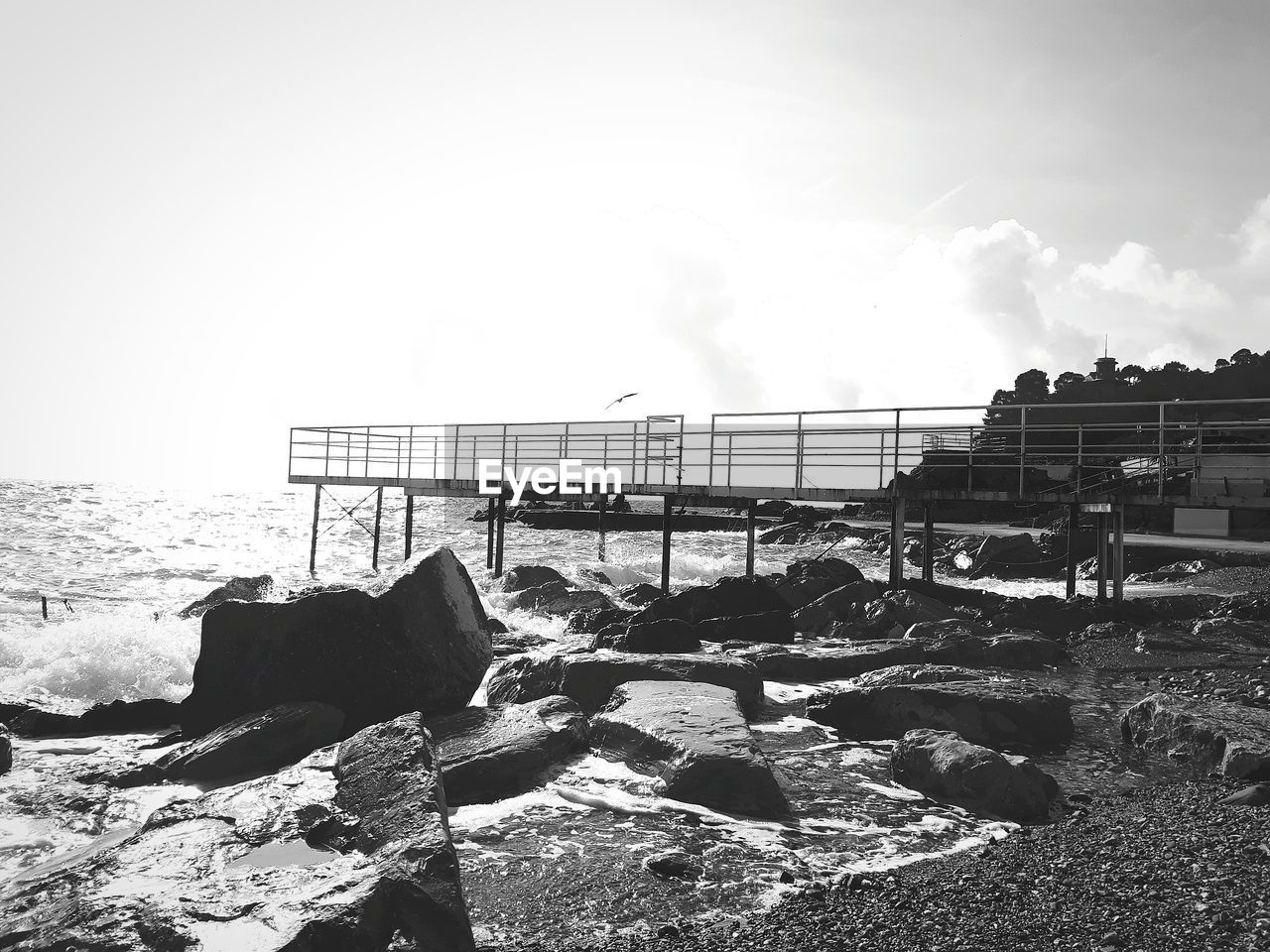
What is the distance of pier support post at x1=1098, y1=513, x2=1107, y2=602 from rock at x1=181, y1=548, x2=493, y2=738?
477 inches

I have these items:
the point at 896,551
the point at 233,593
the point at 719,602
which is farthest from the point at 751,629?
the point at 233,593

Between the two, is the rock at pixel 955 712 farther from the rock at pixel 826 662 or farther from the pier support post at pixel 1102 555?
the pier support post at pixel 1102 555

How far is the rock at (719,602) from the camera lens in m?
13.4

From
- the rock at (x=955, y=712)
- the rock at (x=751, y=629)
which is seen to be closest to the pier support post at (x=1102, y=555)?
the rock at (x=751, y=629)

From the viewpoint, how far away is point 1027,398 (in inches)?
2334

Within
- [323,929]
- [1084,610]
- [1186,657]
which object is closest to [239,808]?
[323,929]

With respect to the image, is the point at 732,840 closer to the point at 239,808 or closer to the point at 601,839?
the point at 601,839

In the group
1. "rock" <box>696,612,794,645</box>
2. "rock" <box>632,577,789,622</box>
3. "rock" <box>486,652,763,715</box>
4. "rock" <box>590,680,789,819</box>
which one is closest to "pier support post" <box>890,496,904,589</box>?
"rock" <box>632,577,789,622</box>

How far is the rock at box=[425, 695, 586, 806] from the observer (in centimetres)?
588

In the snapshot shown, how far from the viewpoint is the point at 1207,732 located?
6.31 meters

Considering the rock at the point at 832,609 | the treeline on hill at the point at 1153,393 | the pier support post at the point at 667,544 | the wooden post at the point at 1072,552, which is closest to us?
the rock at the point at 832,609

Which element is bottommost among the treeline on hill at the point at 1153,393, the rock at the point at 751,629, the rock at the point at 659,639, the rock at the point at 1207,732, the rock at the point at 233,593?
the rock at the point at 233,593

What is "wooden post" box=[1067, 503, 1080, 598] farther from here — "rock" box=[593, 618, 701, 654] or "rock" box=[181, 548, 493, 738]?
"rock" box=[181, 548, 493, 738]

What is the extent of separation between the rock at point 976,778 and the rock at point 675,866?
1.96 meters
